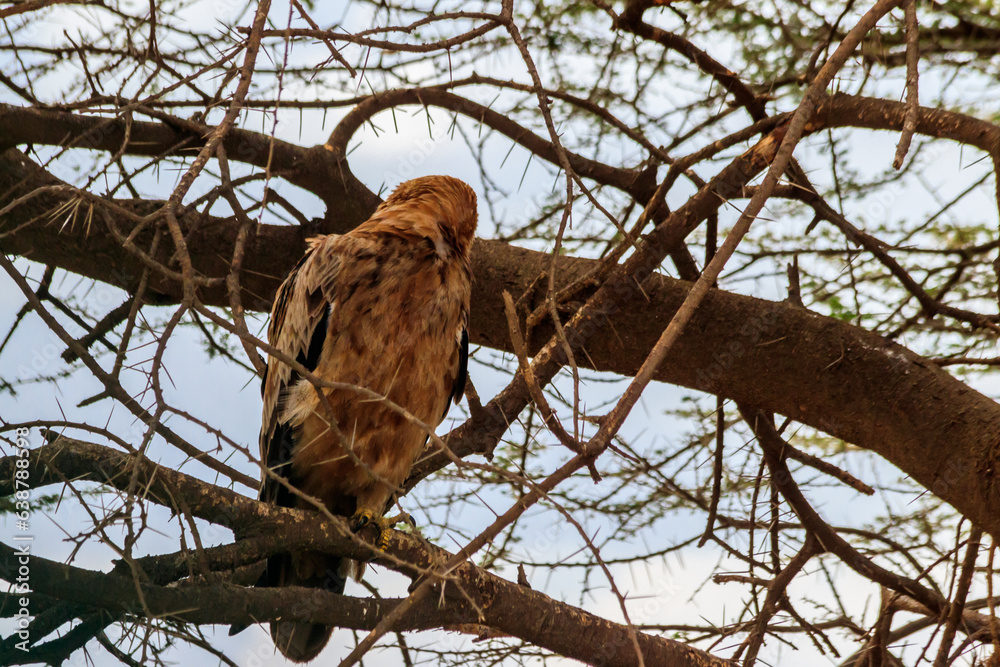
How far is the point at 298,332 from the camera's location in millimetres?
3180

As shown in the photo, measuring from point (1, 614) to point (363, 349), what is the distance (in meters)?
1.40

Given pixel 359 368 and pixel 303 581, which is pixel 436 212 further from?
pixel 303 581

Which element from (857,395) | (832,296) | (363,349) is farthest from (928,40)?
(363,349)

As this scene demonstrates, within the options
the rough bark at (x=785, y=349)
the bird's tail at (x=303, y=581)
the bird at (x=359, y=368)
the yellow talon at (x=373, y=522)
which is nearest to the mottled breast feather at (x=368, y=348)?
the bird at (x=359, y=368)

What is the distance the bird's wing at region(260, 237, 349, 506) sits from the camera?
10.2 ft

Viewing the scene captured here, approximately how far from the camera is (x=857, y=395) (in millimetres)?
3176

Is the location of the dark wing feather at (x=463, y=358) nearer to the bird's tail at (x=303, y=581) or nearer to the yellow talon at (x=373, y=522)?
the yellow talon at (x=373, y=522)

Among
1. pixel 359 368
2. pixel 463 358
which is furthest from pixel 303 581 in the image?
pixel 463 358

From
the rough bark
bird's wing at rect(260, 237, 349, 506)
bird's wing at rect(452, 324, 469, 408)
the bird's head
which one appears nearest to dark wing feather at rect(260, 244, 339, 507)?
bird's wing at rect(260, 237, 349, 506)

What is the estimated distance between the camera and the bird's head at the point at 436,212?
11.0 feet

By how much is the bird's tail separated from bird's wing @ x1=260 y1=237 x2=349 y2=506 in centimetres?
30

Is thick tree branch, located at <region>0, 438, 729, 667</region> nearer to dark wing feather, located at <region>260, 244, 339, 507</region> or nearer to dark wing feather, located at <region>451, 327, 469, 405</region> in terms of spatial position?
dark wing feather, located at <region>260, 244, 339, 507</region>

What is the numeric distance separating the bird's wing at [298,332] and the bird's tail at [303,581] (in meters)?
0.30

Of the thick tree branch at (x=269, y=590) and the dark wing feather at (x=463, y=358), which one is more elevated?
the dark wing feather at (x=463, y=358)
